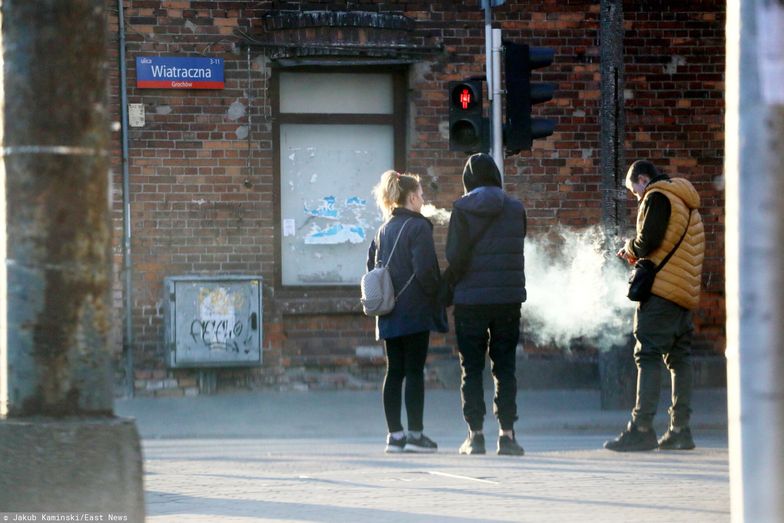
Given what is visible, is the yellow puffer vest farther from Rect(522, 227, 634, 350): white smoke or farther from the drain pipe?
the drain pipe

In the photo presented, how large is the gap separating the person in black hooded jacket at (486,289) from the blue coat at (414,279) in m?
0.18

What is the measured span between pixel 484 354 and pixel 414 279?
2.11 feet

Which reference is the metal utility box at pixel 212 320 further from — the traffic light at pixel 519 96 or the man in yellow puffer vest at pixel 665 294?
the man in yellow puffer vest at pixel 665 294

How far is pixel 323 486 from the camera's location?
7652 mm

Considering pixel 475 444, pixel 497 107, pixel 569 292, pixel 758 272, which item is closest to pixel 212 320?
pixel 569 292

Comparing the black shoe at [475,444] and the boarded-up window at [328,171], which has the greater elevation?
the boarded-up window at [328,171]

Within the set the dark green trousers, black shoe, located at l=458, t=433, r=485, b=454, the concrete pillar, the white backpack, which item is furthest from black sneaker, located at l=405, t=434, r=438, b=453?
the concrete pillar

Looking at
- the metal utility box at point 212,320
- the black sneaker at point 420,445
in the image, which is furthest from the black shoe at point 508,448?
the metal utility box at point 212,320

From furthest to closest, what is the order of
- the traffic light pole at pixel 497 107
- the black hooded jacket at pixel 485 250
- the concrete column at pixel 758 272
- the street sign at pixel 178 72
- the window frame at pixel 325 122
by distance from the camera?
1. the window frame at pixel 325 122
2. the street sign at pixel 178 72
3. the traffic light pole at pixel 497 107
4. the black hooded jacket at pixel 485 250
5. the concrete column at pixel 758 272

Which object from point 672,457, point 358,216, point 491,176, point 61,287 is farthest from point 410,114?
point 61,287

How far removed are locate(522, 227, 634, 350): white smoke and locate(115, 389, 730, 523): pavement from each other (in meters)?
0.80

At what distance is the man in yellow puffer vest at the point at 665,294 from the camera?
941cm

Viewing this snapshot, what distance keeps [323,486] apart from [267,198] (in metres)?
6.52

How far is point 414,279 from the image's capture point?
9.55m
